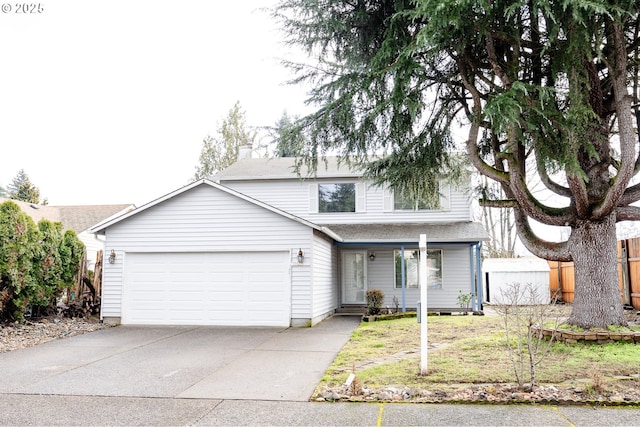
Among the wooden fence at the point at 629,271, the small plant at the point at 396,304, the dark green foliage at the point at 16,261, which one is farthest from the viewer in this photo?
the small plant at the point at 396,304

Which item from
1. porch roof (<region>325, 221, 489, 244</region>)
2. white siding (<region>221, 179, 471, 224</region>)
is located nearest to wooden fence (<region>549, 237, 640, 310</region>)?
porch roof (<region>325, 221, 489, 244</region>)

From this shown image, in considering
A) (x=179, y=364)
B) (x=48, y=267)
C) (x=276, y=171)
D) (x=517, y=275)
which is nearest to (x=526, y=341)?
(x=179, y=364)

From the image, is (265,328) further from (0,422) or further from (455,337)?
(0,422)

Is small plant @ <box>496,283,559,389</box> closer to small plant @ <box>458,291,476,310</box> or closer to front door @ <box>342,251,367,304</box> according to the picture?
small plant @ <box>458,291,476,310</box>

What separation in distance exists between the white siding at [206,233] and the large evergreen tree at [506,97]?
3433mm

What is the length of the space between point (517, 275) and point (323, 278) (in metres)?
10.2

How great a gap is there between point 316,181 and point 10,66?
11.3m

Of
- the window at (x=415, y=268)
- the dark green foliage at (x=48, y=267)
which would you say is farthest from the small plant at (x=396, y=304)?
the dark green foliage at (x=48, y=267)

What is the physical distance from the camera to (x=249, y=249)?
13180 mm

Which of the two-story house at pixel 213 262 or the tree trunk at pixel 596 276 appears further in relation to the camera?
the two-story house at pixel 213 262

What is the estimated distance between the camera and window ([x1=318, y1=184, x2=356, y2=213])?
17938 millimetres

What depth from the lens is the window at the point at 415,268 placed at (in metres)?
17.4

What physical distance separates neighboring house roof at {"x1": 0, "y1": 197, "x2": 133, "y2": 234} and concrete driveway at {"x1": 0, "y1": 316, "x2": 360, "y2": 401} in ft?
51.8

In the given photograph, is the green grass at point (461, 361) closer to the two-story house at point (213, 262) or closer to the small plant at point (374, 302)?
the two-story house at point (213, 262)
